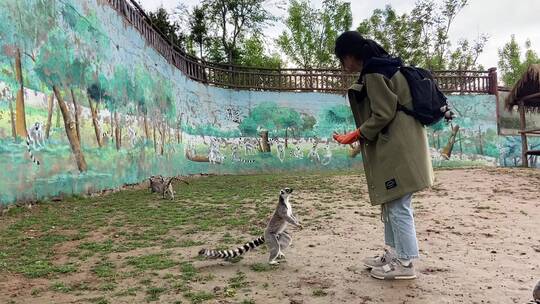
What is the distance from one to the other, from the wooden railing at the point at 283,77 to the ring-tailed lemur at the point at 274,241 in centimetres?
1154

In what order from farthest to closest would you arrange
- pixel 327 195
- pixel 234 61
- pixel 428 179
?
pixel 234 61 → pixel 327 195 → pixel 428 179

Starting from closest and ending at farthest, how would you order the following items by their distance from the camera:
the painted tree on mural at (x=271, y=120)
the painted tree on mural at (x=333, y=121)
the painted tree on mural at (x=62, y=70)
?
the painted tree on mural at (x=62, y=70) → the painted tree on mural at (x=271, y=120) → the painted tree on mural at (x=333, y=121)

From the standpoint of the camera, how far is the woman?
2.99 meters

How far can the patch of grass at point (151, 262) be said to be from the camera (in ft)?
12.1

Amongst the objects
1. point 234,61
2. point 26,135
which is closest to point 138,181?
point 26,135

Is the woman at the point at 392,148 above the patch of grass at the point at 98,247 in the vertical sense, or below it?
above

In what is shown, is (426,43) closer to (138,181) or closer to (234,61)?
(234,61)

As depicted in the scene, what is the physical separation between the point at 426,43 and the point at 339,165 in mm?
14097

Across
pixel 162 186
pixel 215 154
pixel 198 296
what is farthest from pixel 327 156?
pixel 198 296

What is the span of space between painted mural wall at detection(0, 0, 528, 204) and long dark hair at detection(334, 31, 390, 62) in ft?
16.5

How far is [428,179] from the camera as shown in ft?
9.93

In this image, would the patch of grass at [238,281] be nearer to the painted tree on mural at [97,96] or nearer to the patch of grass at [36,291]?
the patch of grass at [36,291]

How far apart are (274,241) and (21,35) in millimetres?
5281

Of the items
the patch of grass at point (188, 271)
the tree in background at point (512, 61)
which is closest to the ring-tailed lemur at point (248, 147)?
the patch of grass at point (188, 271)
